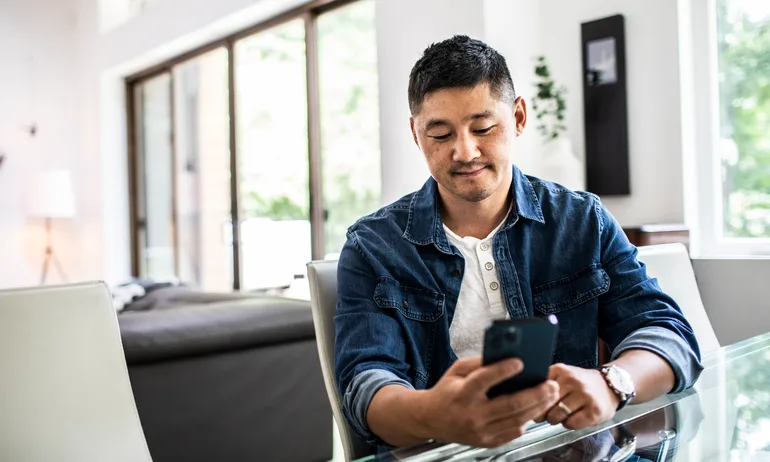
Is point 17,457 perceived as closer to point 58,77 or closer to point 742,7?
point 742,7

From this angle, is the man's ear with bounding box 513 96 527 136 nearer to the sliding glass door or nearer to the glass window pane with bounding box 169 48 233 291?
the sliding glass door

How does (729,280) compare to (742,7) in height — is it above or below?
below

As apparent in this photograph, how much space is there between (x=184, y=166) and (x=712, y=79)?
14.1 feet

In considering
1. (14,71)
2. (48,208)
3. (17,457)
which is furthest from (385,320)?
(14,71)

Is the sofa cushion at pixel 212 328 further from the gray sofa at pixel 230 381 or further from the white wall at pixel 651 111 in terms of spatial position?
the white wall at pixel 651 111

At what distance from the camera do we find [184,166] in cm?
589

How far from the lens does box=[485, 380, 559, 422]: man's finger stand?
76cm

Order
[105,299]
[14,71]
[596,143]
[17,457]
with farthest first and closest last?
[14,71], [596,143], [105,299], [17,457]

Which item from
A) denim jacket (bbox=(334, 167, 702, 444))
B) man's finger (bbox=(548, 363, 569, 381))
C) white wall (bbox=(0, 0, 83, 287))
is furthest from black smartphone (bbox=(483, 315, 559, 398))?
white wall (bbox=(0, 0, 83, 287))

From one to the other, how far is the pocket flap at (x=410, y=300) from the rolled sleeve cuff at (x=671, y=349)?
0.30 m

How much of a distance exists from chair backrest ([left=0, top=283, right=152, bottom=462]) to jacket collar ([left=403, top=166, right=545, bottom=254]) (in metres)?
0.53

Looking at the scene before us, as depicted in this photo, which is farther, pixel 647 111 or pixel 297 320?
pixel 647 111

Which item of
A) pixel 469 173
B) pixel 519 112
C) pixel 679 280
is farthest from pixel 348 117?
pixel 469 173

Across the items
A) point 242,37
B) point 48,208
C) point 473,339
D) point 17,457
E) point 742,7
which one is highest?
point 242,37
